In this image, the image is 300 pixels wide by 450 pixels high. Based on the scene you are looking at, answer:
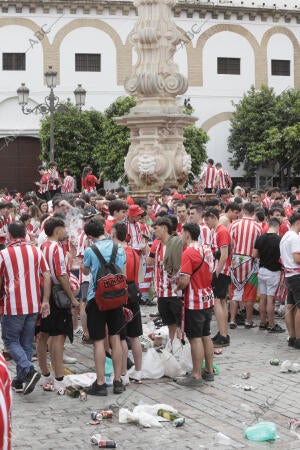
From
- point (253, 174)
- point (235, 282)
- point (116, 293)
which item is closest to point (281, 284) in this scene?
point (235, 282)

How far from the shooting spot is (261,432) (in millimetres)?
6395

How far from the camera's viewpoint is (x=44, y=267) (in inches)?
309

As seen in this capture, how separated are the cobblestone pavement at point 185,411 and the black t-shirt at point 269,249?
191 cm

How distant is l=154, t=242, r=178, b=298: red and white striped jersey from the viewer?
8.92m

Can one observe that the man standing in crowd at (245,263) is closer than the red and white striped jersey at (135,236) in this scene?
Yes

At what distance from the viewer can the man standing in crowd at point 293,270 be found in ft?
32.1

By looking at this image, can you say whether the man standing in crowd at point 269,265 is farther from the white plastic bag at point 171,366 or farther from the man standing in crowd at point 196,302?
the white plastic bag at point 171,366

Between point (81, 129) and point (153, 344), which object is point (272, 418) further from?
point (81, 129)

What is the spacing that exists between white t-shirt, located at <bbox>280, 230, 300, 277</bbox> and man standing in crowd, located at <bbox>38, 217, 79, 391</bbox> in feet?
10.3

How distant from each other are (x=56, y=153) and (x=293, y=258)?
25.1m

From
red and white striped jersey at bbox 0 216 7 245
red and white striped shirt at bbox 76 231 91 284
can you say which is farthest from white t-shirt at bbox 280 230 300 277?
red and white striped jersey at bbox 0 216 7 245

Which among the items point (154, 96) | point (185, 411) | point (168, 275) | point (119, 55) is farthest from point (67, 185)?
point (119, 55)

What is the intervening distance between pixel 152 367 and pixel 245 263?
3288 millimetres

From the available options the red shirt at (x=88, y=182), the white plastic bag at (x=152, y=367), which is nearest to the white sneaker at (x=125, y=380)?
the white plastic bag at (x=152, y=367)
